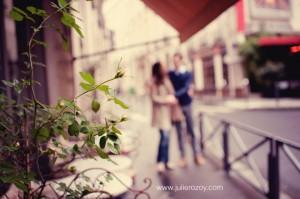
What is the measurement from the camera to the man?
5949 mm

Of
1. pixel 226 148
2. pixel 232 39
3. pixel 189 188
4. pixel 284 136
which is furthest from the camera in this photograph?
pixel 232 39

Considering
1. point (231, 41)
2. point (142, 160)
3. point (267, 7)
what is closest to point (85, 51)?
point (142, 160)

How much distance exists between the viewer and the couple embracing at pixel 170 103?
18.3 feet

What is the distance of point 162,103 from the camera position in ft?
A: 18.3

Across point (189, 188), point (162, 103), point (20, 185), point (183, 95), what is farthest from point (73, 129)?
point (183, 95)

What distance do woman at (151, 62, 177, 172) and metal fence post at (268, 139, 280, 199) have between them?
2050mm

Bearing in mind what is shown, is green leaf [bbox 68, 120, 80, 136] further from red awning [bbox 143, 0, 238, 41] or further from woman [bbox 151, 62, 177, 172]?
woman [bbox 151, 62, 177, 172]

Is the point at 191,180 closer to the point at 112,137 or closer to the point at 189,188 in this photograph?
the point at 189,188

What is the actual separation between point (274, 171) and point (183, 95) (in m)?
2.50

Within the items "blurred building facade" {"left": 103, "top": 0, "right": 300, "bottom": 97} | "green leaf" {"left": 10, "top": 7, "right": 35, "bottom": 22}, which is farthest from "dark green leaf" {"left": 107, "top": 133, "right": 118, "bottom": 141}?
"blurred building facade" {"left": 103, "top": 0, "right": 300, "bottom": 97}

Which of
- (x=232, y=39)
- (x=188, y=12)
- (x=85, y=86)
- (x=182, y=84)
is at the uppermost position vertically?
(x=232, y=39)

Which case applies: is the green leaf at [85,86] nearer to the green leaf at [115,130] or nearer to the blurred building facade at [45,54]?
the green leaf at [115,130]

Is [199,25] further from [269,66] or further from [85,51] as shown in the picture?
[269,66]

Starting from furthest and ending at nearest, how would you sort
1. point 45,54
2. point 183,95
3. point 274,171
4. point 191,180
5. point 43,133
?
point 183,95, point 191,180, point 45,54, point 274,171, point 43,133
